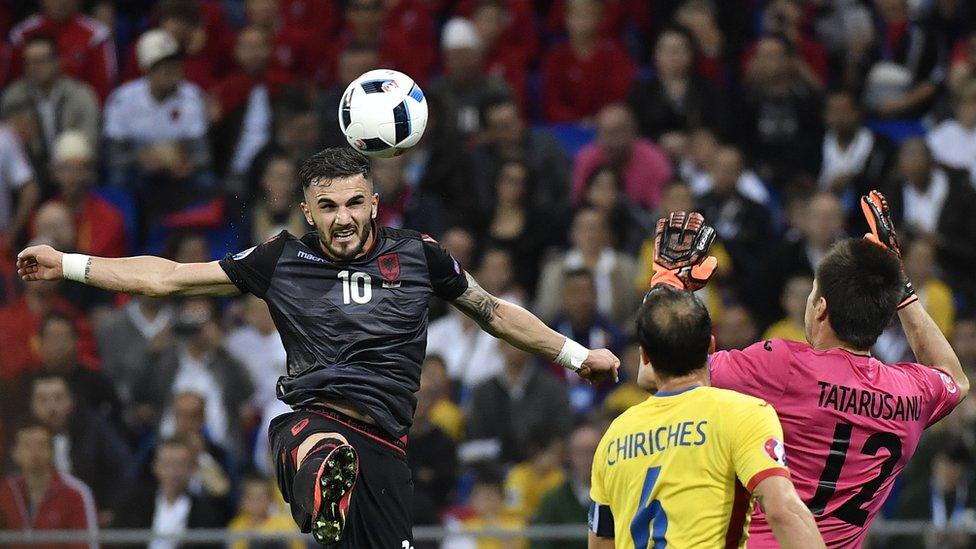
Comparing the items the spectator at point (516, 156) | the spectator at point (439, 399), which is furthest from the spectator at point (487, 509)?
the spectator at point (516, 156)

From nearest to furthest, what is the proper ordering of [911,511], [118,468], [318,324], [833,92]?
[318,324] → [911,511] → [118,468] → [833,92]

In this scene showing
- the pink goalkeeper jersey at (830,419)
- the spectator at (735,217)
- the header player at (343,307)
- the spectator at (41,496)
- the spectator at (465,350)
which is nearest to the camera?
the pink goalkeeper jersey at (830,419)

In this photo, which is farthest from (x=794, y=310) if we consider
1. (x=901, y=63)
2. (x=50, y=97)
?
(x=50, y=97)

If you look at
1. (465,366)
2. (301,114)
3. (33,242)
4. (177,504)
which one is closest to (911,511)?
(465,366)

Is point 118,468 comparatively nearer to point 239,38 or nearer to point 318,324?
point 239,38

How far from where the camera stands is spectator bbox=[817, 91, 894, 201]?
13766 mm

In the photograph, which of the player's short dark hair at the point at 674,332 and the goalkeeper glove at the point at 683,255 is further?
the goalkeeper glove at the point at 683,255

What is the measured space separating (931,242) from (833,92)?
5.64ft

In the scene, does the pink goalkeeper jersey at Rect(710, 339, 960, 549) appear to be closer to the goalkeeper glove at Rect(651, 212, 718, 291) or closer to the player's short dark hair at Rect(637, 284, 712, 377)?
the goalkeeper glove at Rect(651, 212, 718, 291)

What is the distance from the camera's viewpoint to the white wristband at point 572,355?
7109 millimetres

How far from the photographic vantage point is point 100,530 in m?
11.8

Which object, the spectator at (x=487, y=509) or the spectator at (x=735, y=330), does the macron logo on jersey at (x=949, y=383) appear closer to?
the spectator at (x=487, y=509)

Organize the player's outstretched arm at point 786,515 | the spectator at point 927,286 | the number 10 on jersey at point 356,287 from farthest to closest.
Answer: the spectator at point 927,286
the number 10 on jersey at point 356,287
the player's outstretched arm at point 786,515

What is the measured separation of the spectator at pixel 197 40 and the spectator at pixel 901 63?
6.15 metres
